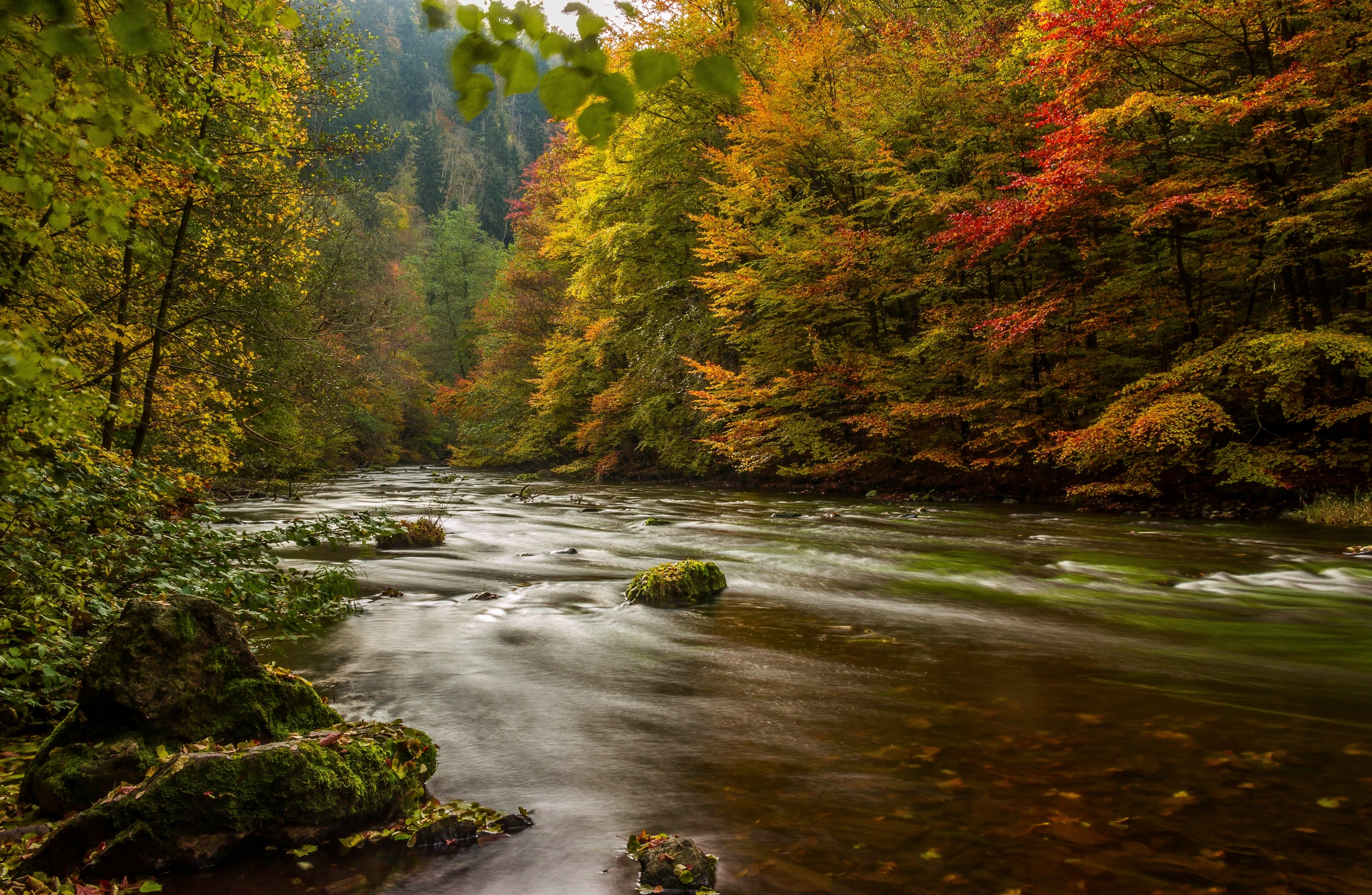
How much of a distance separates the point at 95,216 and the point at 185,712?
2133 mm

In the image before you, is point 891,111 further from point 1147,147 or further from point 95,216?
point 95,216

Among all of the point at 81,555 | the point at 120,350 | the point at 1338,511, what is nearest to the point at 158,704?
the point at 81,555

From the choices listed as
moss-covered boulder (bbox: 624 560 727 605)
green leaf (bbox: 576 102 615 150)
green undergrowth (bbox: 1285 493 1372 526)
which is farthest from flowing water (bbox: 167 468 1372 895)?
green leaf (bbox: 576 102 615 150)

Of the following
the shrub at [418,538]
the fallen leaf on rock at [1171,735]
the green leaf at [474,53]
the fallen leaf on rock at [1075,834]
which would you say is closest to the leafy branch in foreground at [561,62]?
the green leaf at [474,53]

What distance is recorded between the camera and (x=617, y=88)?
1546mm

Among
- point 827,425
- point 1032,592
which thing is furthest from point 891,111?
point 1032,592

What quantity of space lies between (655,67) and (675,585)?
6556 millimetres

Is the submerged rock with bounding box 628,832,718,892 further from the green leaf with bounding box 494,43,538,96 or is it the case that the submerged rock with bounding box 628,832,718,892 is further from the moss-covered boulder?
the moss-covered boulder

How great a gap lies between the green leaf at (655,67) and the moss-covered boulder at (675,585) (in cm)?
646

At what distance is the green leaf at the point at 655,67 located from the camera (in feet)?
4.79

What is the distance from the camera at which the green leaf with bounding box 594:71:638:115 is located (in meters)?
1.52

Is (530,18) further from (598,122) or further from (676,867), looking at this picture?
(676,867)

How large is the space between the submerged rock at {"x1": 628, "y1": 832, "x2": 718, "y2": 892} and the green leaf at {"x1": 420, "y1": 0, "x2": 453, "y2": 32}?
2.73 meters

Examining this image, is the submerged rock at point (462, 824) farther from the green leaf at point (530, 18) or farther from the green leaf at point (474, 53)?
the green leaf at point (530, 18)
